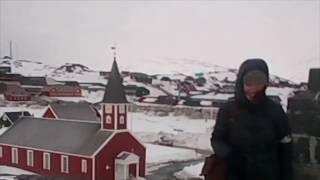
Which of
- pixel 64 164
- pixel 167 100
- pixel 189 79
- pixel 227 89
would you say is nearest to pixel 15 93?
pixel 64 164

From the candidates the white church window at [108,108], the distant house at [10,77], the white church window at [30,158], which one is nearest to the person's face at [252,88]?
the white church window at [108,108]

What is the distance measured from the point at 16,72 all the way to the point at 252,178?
Answer: 1822mm

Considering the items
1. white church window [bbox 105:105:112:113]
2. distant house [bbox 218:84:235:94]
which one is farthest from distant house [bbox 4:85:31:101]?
distant house [bbox 218:84:235:94]

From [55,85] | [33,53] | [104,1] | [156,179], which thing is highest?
[104,1]

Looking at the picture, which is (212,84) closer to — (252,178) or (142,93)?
(142,93)

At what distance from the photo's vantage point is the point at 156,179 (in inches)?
102

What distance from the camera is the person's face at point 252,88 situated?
102cm

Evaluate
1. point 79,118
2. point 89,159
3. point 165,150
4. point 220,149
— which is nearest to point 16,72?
point 79,118

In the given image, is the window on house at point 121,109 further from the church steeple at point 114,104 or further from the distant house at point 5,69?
the distant house at point 5,69

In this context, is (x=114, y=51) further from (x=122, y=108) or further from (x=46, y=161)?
(x=46, y=161)

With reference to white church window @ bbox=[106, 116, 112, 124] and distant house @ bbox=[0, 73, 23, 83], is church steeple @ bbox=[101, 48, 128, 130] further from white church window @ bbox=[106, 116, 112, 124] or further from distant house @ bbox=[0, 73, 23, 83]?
distant house @ bbox=[0, 73, 23, 83]

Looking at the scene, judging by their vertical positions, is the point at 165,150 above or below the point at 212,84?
below

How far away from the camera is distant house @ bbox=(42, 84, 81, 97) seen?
2596mm

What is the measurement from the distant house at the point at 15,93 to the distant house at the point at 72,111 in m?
0.15
